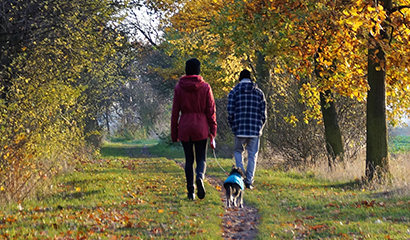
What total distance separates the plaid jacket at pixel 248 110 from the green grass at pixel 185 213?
1.52m

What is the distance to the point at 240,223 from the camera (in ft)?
25.7

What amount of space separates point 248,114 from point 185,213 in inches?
109

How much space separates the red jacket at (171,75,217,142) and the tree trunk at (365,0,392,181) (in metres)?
4.98

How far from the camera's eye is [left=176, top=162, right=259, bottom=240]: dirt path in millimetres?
6922

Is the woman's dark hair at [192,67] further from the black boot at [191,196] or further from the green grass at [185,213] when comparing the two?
the green grass at [185,213]

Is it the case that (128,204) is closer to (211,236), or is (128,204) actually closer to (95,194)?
(95,194)

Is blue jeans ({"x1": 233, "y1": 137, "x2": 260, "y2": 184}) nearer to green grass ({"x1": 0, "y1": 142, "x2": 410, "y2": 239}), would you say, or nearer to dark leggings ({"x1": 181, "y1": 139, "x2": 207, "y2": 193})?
green grass ({"x1": 0, "y1": 142, "x2": 410, "y2": 239})

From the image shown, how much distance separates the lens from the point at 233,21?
1269 cm

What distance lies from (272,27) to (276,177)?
4901 millimetres

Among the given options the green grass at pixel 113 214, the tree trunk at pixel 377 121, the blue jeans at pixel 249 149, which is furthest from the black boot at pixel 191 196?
the tree trunk at pixel 377 121

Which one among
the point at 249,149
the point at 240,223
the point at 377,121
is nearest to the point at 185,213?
the point at 240,223

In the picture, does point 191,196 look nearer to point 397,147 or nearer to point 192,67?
point 192,67

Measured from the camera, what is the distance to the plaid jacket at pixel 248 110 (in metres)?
9.77

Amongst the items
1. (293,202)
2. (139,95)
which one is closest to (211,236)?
(293,202)
